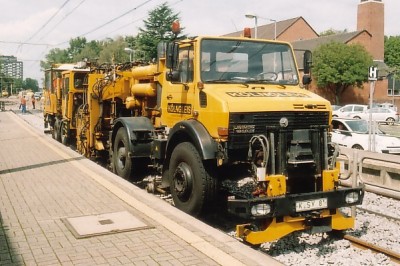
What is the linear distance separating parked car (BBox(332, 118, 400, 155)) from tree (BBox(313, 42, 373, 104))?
34869mm

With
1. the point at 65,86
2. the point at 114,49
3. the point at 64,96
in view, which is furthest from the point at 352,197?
the point at 114,49

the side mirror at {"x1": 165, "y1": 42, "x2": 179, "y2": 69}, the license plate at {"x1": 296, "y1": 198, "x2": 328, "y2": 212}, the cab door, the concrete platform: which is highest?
the side mirror at {"x1": 165, "y1": 42, "x2": 179, "y2": 69}

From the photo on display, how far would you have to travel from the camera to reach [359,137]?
48.1 ft

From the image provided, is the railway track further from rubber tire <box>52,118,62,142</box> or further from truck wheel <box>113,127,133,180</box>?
rubber tire <box>52,118,62,142</box>

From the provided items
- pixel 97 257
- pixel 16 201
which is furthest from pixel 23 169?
pixel 97 257

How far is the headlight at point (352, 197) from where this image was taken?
6.45 m

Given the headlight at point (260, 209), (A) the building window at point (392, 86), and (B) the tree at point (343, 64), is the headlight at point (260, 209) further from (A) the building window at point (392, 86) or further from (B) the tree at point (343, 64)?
(A) the building window at point (392, 86)

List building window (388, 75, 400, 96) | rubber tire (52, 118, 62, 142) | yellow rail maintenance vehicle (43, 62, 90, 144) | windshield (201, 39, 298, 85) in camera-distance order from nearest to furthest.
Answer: windshield (201, 39, 298, 85) < yellow rail maintenance vehicle (43, 62, 90, 144) < rubber tire (52, 118, 62, 142) < building window (388, 75, 400, 96)

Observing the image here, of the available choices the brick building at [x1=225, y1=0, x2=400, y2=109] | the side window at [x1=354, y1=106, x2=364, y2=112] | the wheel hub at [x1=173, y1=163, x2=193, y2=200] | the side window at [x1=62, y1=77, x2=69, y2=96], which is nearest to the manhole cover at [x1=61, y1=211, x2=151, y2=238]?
the wheel hub at [x1=173, y1=163, x2=193, y2=200]

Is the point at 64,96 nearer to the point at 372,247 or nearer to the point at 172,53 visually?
the point at 172,53

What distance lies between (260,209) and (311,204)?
79 cm

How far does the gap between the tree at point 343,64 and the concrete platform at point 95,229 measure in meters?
42.9

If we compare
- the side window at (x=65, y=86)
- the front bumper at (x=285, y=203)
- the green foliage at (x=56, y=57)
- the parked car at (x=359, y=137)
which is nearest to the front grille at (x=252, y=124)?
the front bumper at (x=285, y=203)

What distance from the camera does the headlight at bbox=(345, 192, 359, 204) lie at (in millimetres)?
6449
